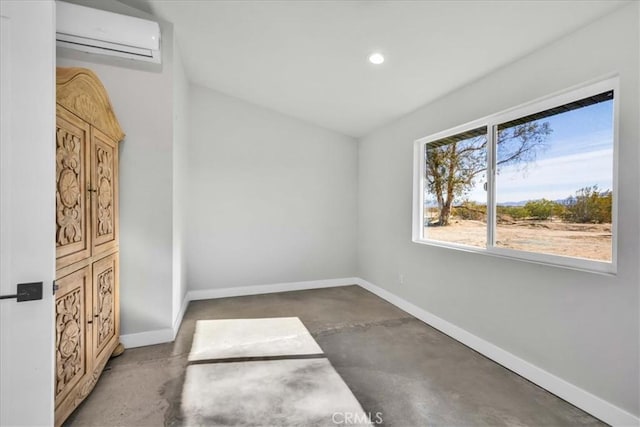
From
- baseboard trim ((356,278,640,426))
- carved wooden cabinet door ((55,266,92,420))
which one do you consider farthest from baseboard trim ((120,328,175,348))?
baseboard trim ((356,278,640,426))

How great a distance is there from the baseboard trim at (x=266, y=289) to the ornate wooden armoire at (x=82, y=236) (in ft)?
5.34

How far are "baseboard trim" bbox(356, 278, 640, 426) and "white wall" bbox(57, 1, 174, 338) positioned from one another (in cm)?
266

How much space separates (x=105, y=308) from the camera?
2.27 meters

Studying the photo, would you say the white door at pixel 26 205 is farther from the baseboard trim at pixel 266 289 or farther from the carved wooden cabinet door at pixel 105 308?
the baseboard trim at pixel 266 289

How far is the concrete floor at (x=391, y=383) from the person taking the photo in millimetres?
1776

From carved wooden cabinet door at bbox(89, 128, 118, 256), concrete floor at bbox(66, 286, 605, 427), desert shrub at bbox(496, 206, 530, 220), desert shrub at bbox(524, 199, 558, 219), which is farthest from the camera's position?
desert shrub at bbox(496, 206, 530, 220)

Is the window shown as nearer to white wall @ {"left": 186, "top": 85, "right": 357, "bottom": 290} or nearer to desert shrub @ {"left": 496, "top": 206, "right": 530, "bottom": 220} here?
desert shrub @ {"left": 496, "top": 206, "right": 530, "bottom": 220}

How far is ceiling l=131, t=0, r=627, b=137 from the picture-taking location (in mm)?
1927

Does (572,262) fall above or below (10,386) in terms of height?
above

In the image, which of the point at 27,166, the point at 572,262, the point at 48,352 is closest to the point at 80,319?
the point at 48,352

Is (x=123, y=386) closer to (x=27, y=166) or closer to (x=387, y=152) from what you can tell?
(x=27, y=166)

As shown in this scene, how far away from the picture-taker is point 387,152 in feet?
13.3

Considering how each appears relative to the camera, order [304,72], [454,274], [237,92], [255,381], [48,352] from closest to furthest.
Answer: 1. [48,352]
2. [255,381]
3. [454,274]
4. [304,72]
5. [237,92]

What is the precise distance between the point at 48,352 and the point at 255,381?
1.33 m
